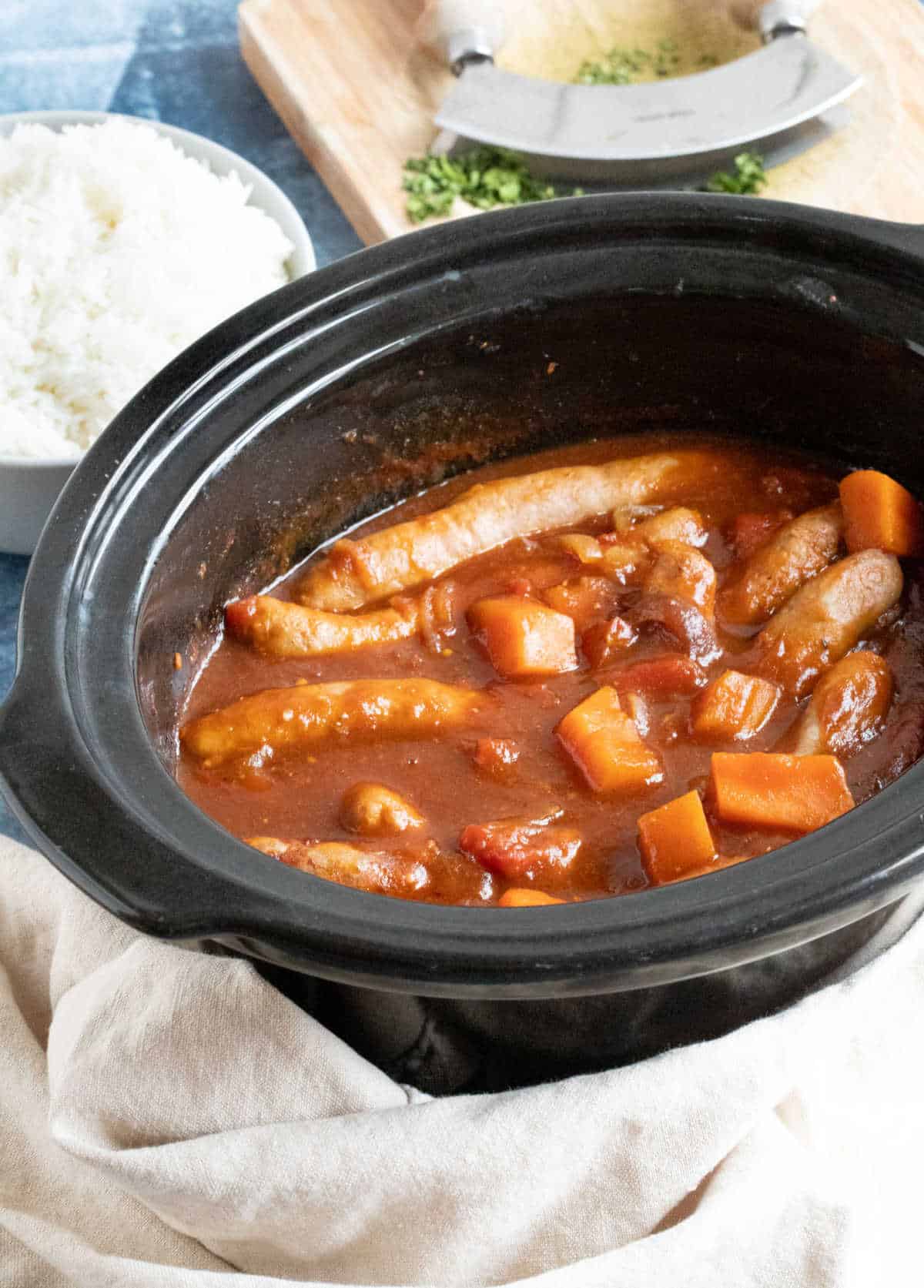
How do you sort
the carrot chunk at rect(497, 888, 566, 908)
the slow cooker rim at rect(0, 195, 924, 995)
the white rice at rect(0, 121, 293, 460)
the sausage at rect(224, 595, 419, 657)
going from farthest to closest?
the white rice at rect(0, 121, 293, 460) < the sausage at rect(224, 595, 419, 657) < the carrot chunk at rect(497, 888, 566, 908) < the slow cooker rim at rect(0, 195, 924, 995)

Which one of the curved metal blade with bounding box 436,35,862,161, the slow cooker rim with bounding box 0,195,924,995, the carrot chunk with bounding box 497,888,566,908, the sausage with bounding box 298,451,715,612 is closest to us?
the slow cooker rim with bounding box 0,195,924,995

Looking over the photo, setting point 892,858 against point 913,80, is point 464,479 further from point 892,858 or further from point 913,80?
point 913,80

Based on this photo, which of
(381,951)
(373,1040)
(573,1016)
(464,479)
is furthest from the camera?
(464,479)

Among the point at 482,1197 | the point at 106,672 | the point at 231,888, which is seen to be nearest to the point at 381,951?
the point at 231,888

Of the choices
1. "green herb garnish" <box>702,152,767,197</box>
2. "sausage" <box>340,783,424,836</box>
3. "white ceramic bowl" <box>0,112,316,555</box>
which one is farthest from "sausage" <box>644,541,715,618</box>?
"green herb garnish" <box>702,152,767,197</box>

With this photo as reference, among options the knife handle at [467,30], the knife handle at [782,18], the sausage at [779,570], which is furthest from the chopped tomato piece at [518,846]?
the knife handle at [782,18]

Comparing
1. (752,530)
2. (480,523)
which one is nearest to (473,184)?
(480,523)

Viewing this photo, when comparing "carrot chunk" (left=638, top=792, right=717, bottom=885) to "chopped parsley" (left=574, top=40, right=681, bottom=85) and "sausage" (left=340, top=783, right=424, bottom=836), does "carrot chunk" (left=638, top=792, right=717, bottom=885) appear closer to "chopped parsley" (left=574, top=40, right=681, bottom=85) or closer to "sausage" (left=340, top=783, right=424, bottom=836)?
"sausage" (left=340, top=783, right=424, bottom=836)
